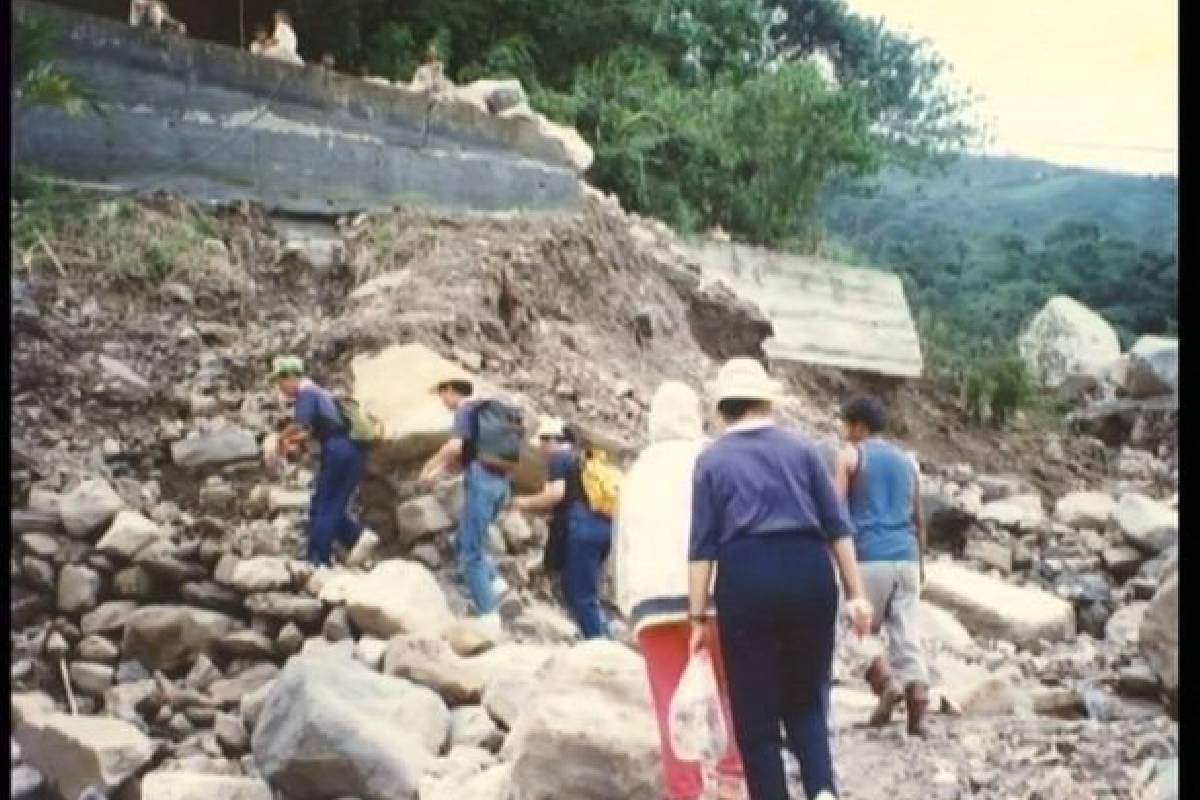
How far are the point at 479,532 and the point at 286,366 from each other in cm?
39

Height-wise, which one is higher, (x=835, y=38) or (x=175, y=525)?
(x=835, y=38)

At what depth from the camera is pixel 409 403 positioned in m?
3.02

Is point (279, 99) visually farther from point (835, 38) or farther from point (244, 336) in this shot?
point (835, 38)

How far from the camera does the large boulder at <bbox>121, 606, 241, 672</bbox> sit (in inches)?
113

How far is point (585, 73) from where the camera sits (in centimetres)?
314

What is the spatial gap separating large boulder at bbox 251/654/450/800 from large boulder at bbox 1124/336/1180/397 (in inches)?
46.6

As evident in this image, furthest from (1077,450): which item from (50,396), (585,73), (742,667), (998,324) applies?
(50,396)

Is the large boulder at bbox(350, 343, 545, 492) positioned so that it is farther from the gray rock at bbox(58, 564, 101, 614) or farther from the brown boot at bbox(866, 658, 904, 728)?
the brown boot at bbox(866, 658, 904, 728)

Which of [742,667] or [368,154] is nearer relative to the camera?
[742,667]

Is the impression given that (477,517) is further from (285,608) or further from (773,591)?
(773,591)

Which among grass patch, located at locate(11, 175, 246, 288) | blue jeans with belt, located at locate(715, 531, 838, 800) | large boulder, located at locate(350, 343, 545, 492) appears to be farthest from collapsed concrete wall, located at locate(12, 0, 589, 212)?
blue jeans with belt, located at locate(715, 531, 838, 800)

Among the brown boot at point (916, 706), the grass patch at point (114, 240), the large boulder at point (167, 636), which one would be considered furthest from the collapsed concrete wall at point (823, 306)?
the large boulder at point (167, 636)

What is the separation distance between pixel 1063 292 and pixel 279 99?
129cm

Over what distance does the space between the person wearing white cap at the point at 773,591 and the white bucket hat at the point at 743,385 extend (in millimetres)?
89
